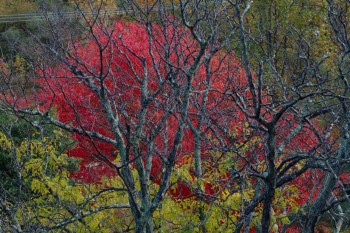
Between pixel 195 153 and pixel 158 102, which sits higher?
pixel 158 102

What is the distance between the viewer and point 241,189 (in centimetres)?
804

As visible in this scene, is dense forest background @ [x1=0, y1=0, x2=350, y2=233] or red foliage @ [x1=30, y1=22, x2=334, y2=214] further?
red foliage @ [x1=30, y1=22, x2=334, y2=214]

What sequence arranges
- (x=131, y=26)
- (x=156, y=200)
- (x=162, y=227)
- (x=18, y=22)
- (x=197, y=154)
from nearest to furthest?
(x=156, y=200) → (x=162, y=227) → (x=197, y=154) → (x=131, y=26) → (x=18, y=22)

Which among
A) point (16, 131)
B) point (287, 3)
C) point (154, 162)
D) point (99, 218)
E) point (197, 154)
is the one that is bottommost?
point (99, 218)

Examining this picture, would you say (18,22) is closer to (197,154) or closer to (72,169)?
(72,169)

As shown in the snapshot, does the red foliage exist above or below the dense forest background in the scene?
above

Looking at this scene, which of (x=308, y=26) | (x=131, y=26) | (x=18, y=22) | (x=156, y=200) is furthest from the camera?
(x=18, y=22)

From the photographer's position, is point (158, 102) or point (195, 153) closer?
point (158, 102)

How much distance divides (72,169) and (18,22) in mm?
21506

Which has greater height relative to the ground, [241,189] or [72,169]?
[72,169]

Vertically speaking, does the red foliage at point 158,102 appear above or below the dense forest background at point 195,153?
above

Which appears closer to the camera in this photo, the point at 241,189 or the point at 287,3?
the point at 241,189

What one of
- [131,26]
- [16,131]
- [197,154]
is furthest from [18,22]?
[197,154]

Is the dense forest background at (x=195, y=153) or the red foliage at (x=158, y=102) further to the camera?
the red foliage at (x=158, y=102)
